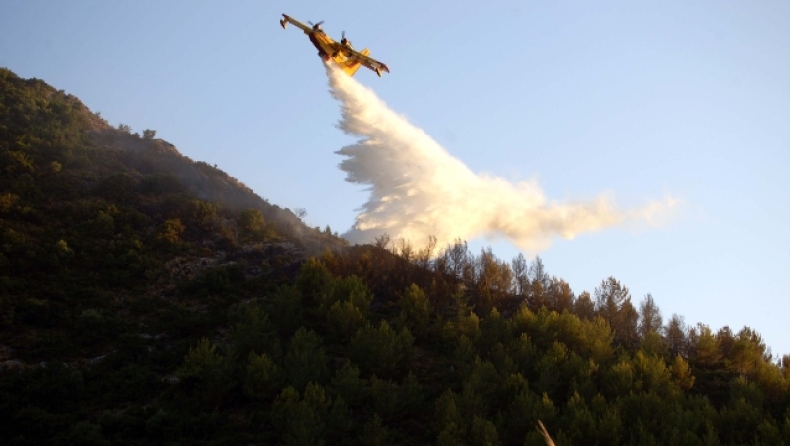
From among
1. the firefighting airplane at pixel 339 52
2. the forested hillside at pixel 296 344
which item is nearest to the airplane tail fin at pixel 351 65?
the firefighting airplane at pixel 339 52

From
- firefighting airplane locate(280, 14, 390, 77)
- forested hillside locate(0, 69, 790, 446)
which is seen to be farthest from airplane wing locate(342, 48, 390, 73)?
forested hillside locate(0, 69, 790, 446)

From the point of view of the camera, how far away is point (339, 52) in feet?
121

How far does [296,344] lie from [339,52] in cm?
1809

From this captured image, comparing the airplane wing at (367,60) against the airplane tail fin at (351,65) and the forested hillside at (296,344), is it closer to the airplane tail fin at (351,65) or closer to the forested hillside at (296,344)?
the airplane tail fin at (351,65)

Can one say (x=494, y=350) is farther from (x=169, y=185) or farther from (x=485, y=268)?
(x=169, y=185)

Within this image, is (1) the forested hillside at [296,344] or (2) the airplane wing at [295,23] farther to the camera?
(2) the airplane wing at [295,23]

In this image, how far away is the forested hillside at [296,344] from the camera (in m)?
21.0

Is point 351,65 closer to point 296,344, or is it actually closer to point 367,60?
point 367,60

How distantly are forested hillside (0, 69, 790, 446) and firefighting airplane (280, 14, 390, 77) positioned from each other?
10.3m

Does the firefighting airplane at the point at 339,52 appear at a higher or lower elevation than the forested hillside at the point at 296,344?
higher

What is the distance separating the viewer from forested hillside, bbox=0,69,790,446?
21.0m

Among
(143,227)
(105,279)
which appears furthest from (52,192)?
(105,279)

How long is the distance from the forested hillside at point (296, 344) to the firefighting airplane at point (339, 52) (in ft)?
33.7

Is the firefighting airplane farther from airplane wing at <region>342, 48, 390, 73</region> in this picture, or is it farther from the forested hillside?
the forested hillside
